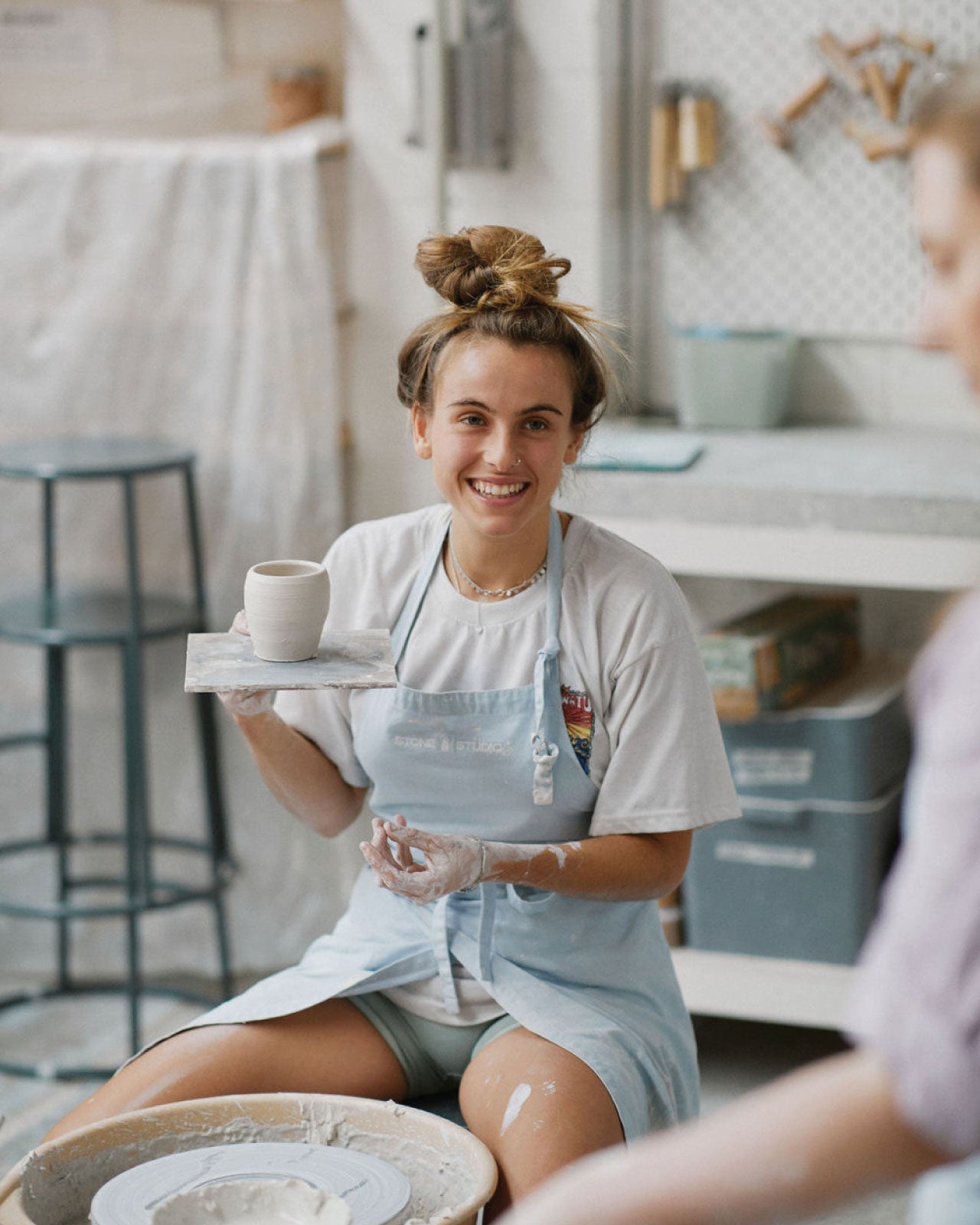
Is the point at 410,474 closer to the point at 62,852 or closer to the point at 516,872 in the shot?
the point at 62,852

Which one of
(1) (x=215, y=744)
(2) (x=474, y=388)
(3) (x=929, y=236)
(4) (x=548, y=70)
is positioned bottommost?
(1) (x=215, y=744)

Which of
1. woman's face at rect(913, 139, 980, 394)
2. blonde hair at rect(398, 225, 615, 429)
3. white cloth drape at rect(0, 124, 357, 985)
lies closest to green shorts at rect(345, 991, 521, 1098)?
blonde hair at rect(398, 225, 615, 429)

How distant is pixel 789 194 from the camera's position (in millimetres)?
2818

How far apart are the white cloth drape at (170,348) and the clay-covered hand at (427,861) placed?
1.47m

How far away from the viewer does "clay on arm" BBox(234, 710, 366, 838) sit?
163 cm

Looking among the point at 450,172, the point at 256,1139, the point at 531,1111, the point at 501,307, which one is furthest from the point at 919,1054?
the point at 450,172

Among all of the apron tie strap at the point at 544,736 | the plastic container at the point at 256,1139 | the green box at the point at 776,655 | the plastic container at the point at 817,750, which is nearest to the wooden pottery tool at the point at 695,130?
the green box at the point at 776,655

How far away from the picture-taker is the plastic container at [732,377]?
2.74 meters

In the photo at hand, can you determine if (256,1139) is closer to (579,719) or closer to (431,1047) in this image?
(431,1047)

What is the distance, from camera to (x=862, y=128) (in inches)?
108

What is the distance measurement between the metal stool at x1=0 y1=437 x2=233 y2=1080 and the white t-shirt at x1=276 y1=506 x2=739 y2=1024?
0.96 metres

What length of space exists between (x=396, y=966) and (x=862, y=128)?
1826 millimetres

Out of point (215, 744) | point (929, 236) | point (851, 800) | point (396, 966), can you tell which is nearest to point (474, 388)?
point (396, 966)

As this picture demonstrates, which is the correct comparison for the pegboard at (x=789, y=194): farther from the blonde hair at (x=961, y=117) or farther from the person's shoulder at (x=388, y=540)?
the blonde hair at (x=961, y=117)
